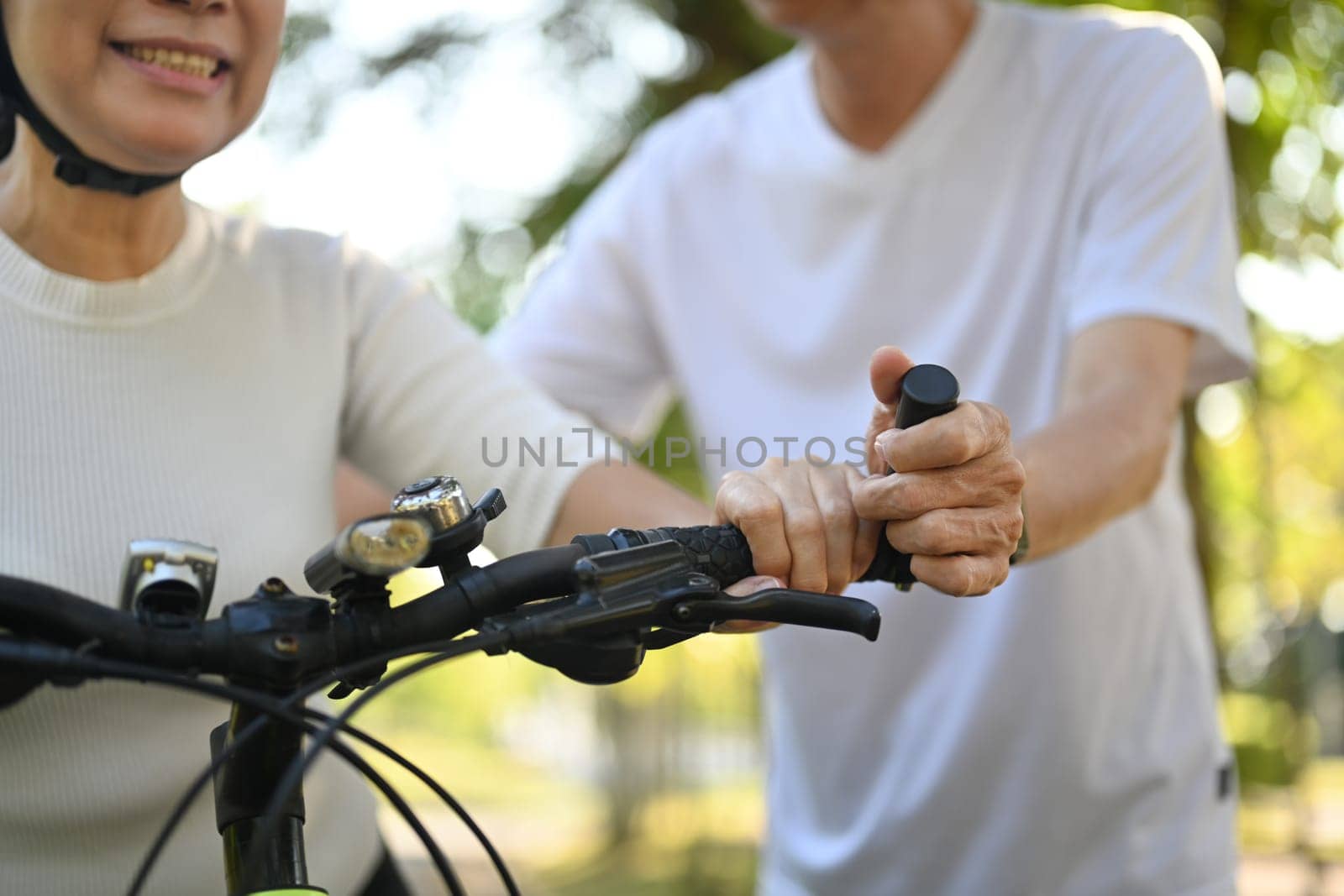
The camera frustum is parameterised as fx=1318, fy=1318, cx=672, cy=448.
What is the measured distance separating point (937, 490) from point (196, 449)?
95cm

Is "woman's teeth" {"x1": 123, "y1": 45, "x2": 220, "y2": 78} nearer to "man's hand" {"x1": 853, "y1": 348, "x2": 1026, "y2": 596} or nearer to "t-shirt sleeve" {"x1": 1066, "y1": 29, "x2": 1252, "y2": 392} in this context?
"man's hand" {"x1": 853, "y1": 348, "x2": 1026, "y2": 596}

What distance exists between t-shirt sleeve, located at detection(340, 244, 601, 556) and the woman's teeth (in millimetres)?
422

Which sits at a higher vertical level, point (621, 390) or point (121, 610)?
point (621, 390)

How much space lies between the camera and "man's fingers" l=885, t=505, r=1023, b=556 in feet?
4.22

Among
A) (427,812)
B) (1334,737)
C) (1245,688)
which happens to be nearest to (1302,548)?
(1245,688)

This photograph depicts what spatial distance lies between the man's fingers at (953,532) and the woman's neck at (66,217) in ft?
3.37

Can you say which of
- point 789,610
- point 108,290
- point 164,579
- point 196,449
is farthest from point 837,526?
point 108,290

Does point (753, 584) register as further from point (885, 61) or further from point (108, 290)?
point (885, 61)

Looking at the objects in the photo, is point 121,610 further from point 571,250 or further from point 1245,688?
point 1245,688

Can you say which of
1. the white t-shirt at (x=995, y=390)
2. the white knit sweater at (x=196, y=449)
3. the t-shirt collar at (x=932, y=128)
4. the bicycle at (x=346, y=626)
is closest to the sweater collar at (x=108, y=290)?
the white knit sweater at (x=196, y=449)

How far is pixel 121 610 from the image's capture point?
37.7 inches

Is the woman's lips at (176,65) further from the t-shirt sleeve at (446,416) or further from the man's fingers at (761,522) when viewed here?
the man's fingers at (761,522)

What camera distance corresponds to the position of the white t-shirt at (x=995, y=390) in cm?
223

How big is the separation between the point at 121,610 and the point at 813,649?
65.6 inches
